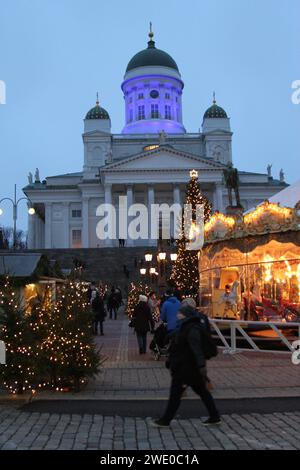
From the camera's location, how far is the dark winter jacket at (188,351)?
757 centimetres

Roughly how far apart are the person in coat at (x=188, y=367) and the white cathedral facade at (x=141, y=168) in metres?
69.5

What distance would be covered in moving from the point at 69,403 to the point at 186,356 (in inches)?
115

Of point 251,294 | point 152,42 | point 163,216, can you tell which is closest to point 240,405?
point 251,294

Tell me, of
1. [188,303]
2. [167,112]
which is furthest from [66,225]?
[188,303]

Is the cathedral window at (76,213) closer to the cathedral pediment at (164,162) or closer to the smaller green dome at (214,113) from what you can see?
the cathedral pediment at (164,162)

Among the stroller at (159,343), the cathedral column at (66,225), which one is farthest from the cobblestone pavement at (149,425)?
the cathedral column at (66,225)

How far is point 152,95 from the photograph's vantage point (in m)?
98.2

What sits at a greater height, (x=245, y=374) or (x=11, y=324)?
(x=11, y=324)

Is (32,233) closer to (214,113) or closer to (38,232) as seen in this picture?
(38,232)

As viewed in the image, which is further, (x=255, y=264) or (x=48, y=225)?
(x=48, y=225)

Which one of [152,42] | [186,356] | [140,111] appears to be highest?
[152,42]

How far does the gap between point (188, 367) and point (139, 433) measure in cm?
104

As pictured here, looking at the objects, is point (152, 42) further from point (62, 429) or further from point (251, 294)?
point (62, 429)

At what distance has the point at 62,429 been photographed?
7793mm
